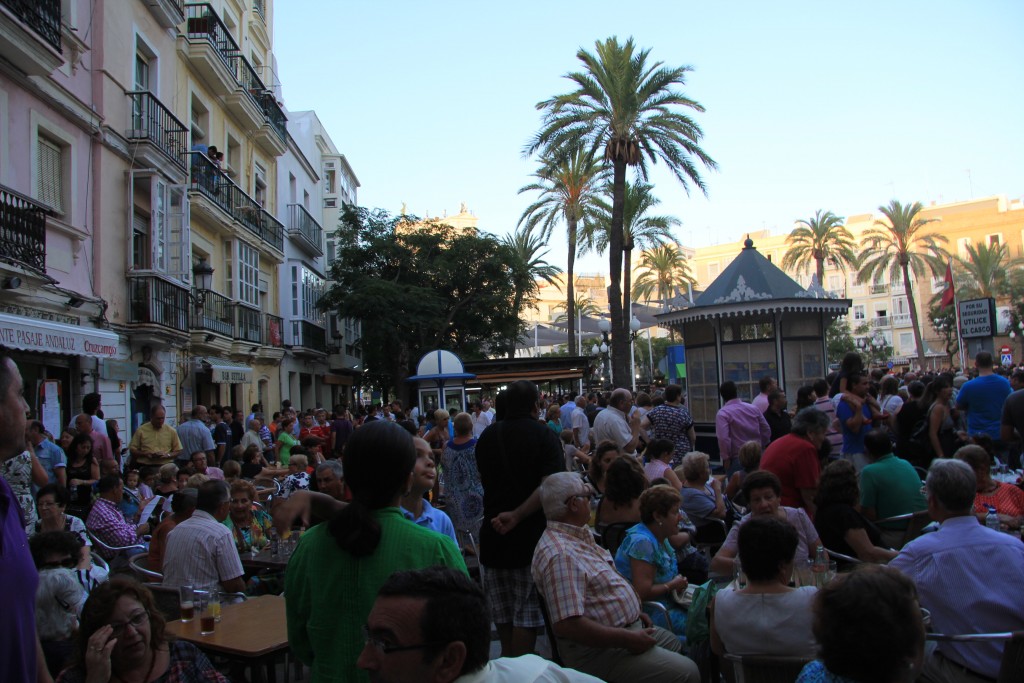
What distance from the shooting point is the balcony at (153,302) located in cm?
1603

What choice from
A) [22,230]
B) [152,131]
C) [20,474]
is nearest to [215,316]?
[152,131]

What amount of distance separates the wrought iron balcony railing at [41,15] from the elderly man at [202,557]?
29.9 feet

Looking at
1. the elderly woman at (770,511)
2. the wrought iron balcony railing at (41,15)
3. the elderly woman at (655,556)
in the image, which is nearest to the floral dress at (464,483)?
the elderly woman at (655,556)

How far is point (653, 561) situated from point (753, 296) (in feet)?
37.8

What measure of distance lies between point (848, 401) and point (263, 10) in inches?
1105

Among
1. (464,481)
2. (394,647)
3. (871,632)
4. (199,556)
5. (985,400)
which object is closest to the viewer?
(394,647)

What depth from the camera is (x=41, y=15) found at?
12.2 m

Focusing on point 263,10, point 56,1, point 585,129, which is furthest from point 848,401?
point 263,10

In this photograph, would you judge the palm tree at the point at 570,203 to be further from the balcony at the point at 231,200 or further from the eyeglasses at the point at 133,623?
the eyeglasses at the point at 133,623

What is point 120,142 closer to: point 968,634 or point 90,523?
point 90,523

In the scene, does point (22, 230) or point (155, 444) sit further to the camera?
point (22, 230)

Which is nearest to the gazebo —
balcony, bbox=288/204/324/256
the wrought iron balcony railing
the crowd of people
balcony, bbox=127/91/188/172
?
the crowd of people

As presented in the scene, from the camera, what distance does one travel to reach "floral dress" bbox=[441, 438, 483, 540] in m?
7.54

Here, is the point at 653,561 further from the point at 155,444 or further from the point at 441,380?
the point at 441,380
